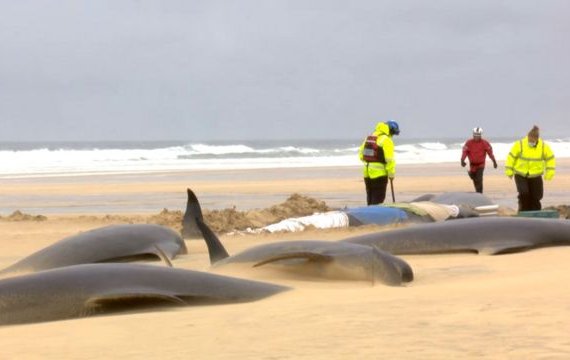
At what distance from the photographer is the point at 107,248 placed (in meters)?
8.77

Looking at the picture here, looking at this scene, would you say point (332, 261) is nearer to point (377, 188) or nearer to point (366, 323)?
point (366, 323)

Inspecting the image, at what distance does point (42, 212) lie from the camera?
64.0 ft

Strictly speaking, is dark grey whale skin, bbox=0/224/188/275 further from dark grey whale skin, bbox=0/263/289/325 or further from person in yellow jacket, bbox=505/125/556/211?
person in yellow jacket, bbox=505/125/556/211

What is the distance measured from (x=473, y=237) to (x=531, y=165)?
646cm

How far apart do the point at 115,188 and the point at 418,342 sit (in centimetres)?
2447

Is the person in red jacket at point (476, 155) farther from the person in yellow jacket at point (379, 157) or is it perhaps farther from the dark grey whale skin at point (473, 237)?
the dark grey whale skin at point (473, 237)

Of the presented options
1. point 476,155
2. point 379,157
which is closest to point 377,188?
point 379,157

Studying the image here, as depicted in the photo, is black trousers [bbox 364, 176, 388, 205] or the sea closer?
black trousers [bbox 364, 176, 388, 205]

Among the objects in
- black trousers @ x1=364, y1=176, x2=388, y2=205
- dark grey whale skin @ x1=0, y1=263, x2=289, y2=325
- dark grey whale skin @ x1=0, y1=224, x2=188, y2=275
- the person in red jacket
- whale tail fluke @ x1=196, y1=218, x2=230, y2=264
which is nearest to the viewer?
dark grey whale skin @ x1=0, y1=263, x2=289, y2=325

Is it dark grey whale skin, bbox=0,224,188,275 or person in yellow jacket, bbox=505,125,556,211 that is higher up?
person in yellow jacket, bbox=505,125,556,211

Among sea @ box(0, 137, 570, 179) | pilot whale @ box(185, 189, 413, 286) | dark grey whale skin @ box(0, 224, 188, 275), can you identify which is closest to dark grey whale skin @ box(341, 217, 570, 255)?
pilot whale @ box(185, 189, 413, 286)

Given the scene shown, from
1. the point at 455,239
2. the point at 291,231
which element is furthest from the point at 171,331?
the point at 291,231

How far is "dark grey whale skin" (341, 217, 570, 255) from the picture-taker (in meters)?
8.66

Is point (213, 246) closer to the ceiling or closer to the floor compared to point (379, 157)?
closer to the floor
